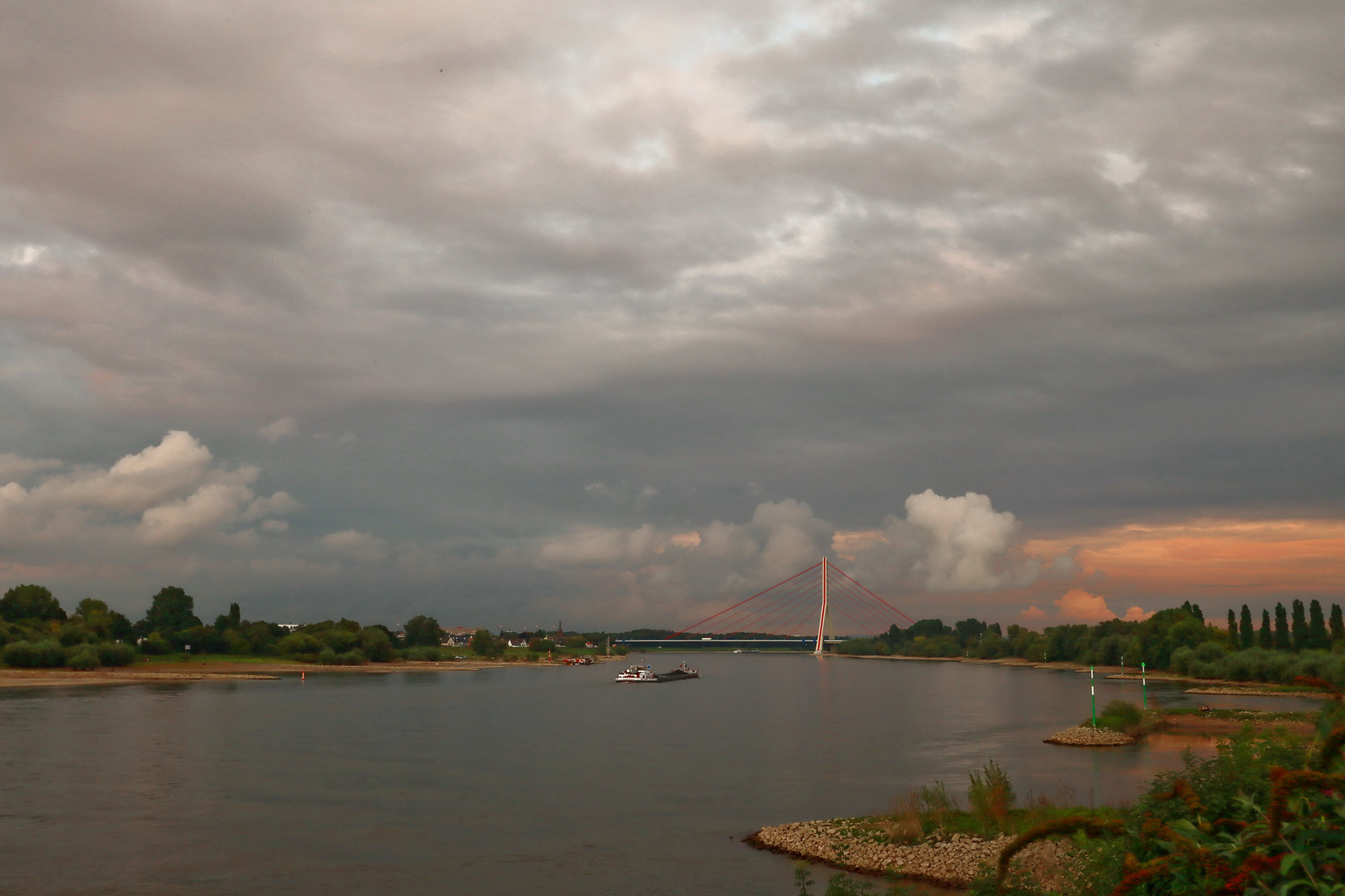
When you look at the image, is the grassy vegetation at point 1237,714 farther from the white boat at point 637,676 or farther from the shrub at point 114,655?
the shrub at point 114,655

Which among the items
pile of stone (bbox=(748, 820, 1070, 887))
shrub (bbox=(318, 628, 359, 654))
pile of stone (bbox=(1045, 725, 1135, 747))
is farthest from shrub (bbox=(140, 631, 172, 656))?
pile of stone (bbox=(748, 820, 1070, 887))

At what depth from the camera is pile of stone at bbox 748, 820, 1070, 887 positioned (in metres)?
20.1

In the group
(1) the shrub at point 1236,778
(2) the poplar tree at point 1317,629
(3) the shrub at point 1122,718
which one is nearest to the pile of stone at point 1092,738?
(3) the shrub at point 1122,718

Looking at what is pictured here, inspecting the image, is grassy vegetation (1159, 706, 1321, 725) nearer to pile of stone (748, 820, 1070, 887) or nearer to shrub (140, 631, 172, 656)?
pile of stone (748, 820, 1070, 887)

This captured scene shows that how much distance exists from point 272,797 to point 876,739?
101 feet

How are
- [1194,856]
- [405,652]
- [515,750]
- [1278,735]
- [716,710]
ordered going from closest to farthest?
[1194,856] < [1278,735] < [515,750] < [716,710] < [405,652]

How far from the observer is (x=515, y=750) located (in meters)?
47.9

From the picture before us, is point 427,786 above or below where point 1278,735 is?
below

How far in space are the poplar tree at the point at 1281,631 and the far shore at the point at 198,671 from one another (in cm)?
10578

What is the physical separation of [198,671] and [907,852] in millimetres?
110700

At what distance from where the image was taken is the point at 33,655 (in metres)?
100

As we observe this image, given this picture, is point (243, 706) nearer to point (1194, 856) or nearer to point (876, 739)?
point (876, 739)

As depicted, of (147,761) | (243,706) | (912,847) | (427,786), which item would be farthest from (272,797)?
(243,706)

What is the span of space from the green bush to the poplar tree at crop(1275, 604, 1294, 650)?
443 ft
